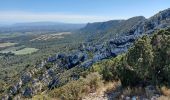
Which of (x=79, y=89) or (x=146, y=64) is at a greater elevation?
(x=146, y=64)

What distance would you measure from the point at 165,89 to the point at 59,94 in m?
5.50

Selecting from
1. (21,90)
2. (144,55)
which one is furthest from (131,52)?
(21,90)

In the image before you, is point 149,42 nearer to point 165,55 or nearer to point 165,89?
point 165,55

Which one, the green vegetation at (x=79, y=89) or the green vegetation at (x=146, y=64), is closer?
the green vegetation at (x=146, y=64)

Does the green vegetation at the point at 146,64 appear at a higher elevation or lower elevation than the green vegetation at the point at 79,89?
higher

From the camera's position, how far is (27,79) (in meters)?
155

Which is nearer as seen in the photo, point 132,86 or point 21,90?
point 132,86

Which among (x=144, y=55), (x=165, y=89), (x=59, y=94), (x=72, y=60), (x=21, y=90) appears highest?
(x=144, y=55)

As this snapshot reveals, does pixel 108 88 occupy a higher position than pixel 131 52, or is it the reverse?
pixel 131 52

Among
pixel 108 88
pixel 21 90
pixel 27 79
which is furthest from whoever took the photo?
pixel 27 79

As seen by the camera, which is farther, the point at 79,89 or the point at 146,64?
the point at 79,89

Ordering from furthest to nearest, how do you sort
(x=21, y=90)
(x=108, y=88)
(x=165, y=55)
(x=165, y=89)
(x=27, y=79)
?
1. (x=27, y=79)
2. (x=21, y=90)
3. (x=108, y=88)
4. (x=165, y=55)
5. (x=165, y=89)

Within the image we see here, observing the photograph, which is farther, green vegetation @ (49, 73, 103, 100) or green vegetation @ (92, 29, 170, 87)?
green vegetation @ (49, 73, 103, 100)

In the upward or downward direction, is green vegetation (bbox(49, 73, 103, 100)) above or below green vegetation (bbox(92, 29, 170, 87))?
below
